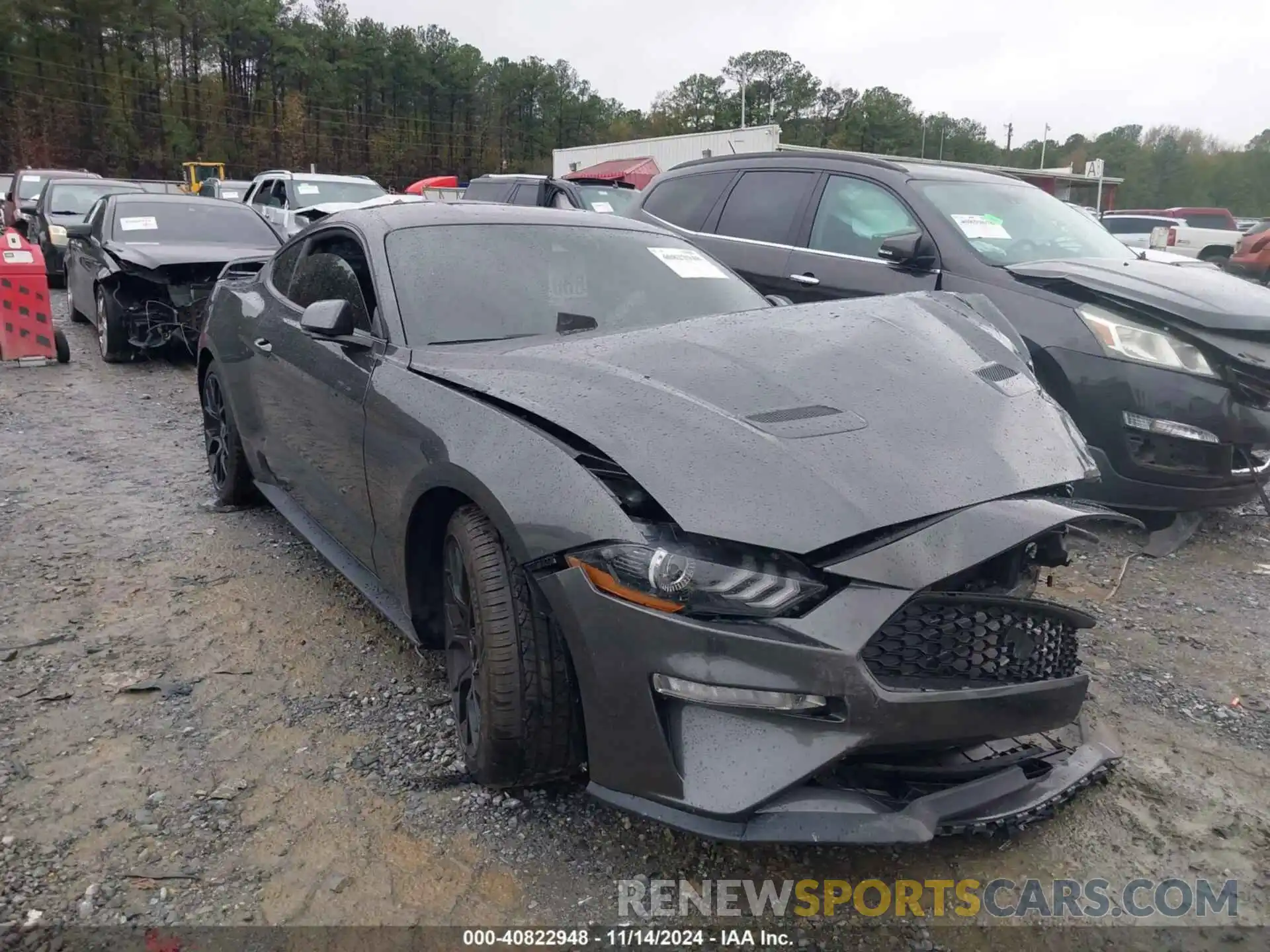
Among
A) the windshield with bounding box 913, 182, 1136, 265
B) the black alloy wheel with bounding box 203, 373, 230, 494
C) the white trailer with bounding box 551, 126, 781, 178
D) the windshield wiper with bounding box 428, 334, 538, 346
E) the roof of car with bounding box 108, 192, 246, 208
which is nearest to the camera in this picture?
the windshield wiper with bounding box 428, 334, 538, 346

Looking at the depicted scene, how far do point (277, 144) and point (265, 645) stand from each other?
69.9 m

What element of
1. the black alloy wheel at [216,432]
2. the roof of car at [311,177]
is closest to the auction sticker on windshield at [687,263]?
the black alloy wheel at [216,432]

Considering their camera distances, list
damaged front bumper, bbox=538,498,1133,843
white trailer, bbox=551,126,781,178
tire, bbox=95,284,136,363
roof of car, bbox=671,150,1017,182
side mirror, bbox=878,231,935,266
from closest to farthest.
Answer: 1. damaged front bumper, bbox=538,498,1133,843
2. side mirror, bbox=878,231,935,266
3. roof of car, bbox=671,150,1017,182
4. tire, bbox=95,284,136,363
5. white trailer, bbox=551,126,781,178

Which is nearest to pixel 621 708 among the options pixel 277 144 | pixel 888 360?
pixel 888 360

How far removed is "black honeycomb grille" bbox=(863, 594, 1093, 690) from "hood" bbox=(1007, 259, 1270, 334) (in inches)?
107

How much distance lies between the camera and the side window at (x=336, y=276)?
317 centimetres

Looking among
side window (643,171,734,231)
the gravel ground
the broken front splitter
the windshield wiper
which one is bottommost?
the gravel ground

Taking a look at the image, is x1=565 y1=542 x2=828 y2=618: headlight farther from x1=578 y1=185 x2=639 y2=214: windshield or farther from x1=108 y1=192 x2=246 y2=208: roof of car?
x1=578 y1=185 x2=639 y2=214: windshield

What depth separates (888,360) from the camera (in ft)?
8.27

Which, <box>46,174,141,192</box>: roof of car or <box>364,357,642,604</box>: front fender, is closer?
<box>364,357,642,604</box>: front fender

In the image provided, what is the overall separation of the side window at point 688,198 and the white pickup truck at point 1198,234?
37.0ft

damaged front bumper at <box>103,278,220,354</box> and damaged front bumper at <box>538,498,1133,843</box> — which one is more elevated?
damaged front bumper at <box>103,278,220,354</box>

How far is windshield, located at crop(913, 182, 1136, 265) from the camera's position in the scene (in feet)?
16.4

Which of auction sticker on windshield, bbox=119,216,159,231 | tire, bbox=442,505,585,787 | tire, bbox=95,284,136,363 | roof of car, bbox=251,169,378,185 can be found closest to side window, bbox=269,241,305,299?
tire, bbox=442,505,585,787
